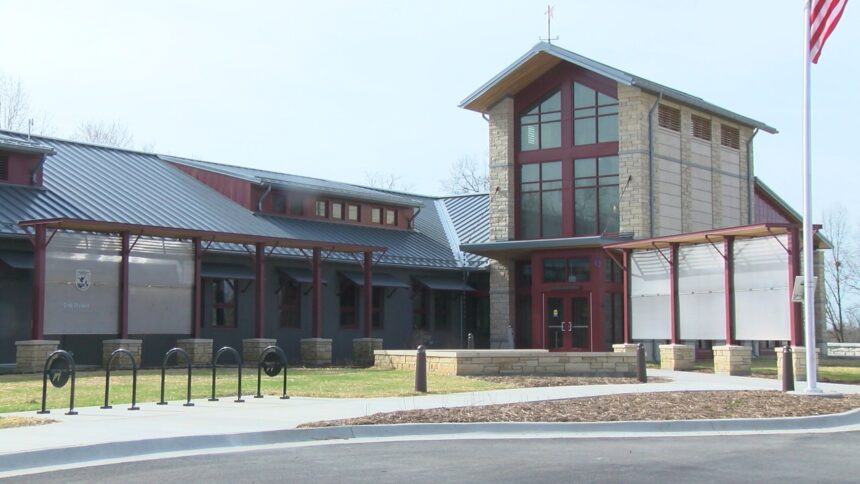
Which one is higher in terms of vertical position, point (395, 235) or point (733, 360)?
point (395, 235)

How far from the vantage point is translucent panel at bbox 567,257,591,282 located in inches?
1419

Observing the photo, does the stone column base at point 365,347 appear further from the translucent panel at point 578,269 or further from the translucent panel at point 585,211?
the translucent panel at point 585,211

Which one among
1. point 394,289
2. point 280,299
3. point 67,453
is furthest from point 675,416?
point 394,289

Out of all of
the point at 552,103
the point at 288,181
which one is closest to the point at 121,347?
the point at 288,181

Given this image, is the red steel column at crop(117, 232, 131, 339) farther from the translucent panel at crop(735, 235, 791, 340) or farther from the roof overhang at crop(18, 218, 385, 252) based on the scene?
the translucent panel at crop(735, 235, 791, 340)

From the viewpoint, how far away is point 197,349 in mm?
28609

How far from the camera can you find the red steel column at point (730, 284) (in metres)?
26.5

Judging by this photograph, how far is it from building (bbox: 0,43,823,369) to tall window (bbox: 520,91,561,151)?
56 mm

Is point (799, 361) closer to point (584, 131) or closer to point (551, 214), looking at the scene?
point (551, 214)

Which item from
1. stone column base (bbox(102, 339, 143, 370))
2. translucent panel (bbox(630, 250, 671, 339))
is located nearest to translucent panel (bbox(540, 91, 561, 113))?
translucent panel (bbox(630, 250, 671, 339))

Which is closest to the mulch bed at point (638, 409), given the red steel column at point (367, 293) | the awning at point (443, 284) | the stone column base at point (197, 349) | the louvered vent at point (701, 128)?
the stone column base at point (197, 349)

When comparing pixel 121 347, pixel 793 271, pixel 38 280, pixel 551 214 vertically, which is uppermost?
pixel 551 214

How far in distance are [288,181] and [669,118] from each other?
13.6m

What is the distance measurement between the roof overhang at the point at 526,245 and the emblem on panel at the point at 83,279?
15086 mm
